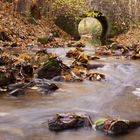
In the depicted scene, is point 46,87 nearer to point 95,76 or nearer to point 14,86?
point 14,86

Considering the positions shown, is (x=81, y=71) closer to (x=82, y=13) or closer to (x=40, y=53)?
(x=40, y=53)

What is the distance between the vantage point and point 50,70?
9.13 meters

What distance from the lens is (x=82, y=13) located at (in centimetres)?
2820

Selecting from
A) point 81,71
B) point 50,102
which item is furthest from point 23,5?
point 50,102

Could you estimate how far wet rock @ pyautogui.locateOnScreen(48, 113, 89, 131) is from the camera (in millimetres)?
5239

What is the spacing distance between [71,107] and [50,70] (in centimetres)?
277

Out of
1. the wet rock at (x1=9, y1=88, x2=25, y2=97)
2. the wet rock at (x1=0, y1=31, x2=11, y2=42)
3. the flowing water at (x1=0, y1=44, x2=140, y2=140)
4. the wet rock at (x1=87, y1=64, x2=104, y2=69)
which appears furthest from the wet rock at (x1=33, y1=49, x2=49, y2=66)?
the wet rock at (x1=0, y1=31, x2=11, y2=42)

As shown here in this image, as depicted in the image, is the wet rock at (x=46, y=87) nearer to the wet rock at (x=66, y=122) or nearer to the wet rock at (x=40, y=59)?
the wet rock at (x=66, y=122)

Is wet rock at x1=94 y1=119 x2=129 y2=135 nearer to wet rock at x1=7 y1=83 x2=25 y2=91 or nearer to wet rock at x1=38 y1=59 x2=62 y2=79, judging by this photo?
wet rock at x1=7 y1=83 x2=25 y2=91

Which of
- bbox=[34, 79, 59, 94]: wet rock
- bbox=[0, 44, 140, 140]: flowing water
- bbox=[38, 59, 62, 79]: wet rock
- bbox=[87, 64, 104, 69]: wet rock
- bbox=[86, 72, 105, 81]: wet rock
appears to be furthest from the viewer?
bbox=[87, 64, 104, 69]: wet rock

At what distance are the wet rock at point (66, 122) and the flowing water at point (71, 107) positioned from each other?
10 cm

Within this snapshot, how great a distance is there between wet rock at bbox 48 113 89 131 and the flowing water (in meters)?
0.10

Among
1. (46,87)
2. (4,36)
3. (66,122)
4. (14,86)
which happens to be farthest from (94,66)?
(4,36)

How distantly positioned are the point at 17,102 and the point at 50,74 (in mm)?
2396
